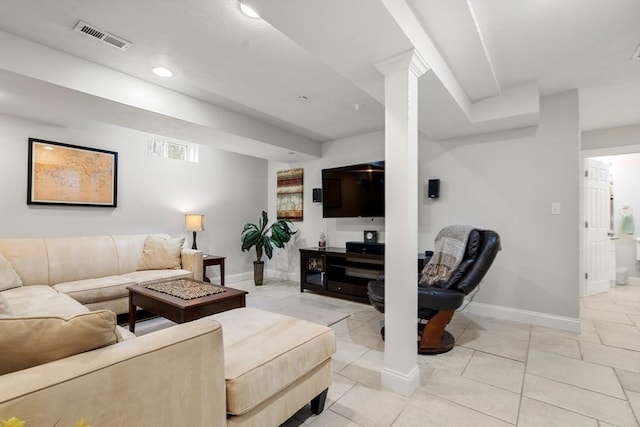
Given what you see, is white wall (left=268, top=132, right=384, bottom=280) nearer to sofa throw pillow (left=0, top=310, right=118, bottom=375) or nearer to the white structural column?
the white structural column

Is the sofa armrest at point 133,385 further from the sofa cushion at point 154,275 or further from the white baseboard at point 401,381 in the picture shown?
the sofa cushion at point 154,275

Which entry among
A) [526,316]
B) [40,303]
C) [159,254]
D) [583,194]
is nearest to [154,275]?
[159,254]

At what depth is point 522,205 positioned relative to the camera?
3250 mm

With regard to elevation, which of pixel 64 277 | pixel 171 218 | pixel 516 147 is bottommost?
pixel 64 277

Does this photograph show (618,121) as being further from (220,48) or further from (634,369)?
(220,48)

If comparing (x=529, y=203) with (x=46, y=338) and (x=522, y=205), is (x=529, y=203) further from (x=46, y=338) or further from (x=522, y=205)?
(x=46, y=338)

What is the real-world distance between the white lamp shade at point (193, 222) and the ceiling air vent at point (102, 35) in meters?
2.59

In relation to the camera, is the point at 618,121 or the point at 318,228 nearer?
the point at 618,121

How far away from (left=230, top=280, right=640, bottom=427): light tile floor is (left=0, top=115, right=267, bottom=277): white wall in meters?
2.97

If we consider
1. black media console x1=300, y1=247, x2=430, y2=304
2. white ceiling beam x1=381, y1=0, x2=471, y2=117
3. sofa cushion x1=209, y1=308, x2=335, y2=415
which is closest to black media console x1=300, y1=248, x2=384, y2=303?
black media console x1=300, y1=247, x2=430, y2=304

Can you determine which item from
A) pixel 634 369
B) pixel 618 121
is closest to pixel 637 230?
pixel 618 121

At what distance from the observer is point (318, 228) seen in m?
5.09

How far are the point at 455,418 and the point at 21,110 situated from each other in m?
4.63

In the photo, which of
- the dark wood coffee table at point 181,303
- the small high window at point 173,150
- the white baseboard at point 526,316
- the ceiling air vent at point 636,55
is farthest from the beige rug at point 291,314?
the ceiling air vent at point 636,55
